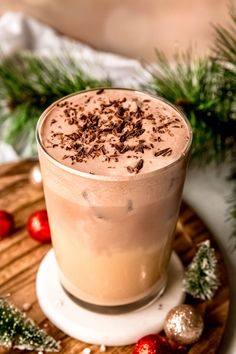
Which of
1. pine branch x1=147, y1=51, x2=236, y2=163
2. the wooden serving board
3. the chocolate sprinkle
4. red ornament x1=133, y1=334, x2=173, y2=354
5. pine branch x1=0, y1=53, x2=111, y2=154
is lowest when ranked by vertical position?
the wooden serving board

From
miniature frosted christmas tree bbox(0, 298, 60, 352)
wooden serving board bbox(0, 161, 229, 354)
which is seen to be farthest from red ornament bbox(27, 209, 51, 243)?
miniature frosted christmas tree bbox(0, 298, 60, 352)

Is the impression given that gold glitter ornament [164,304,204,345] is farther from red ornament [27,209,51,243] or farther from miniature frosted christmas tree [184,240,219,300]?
red ornament [27,209,51,243]

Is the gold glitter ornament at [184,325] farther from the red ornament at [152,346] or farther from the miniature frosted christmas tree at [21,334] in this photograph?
the miniature frosted christmas tree at [21,334]

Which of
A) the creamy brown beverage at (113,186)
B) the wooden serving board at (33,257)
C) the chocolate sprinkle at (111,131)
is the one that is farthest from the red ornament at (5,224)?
the chocolate sprinkle at (111,131)

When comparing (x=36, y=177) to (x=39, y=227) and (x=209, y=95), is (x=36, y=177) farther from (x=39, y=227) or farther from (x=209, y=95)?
(x=209, y=95)

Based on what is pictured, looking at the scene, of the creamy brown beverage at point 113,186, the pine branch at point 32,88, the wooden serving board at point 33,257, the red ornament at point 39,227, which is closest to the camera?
the creamy brown beverage at point 113,186

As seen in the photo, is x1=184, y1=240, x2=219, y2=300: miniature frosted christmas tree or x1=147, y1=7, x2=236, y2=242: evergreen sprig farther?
x1=147, y1=7, x2=236, y2=242: evergreen sprig

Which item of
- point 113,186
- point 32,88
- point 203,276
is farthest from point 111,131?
point 32,88
